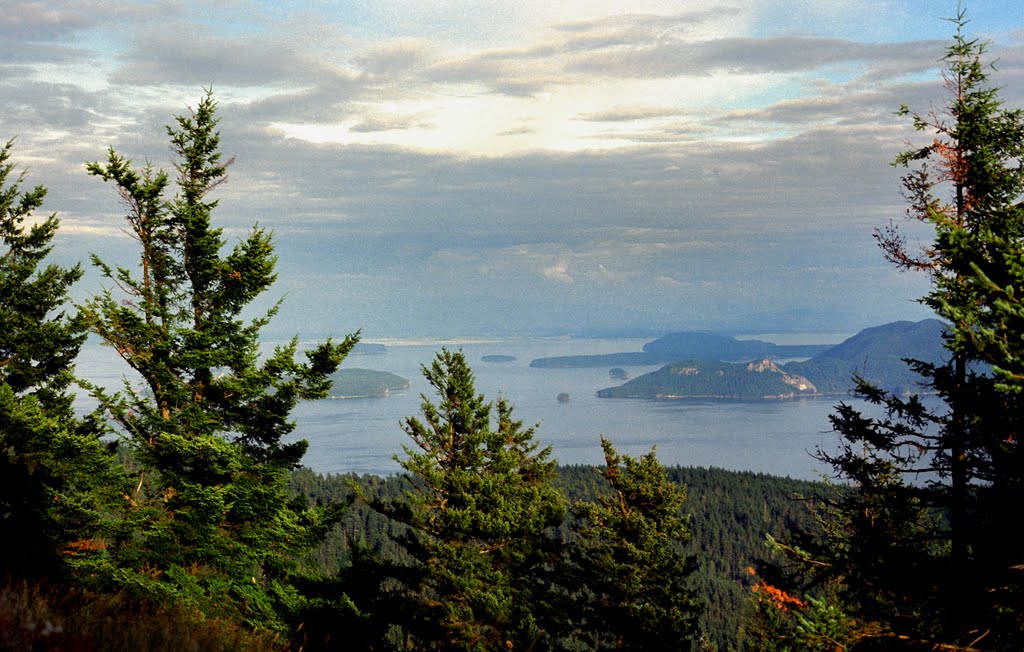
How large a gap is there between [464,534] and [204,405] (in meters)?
10.5

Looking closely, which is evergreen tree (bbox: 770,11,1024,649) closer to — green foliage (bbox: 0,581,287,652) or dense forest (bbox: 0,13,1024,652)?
dense forest (bbox: 0,13,1024,652)

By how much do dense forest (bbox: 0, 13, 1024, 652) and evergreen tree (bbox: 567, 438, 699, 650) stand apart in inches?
4.7

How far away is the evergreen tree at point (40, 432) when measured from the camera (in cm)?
1605

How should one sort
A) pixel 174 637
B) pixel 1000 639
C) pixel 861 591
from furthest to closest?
pixel 861 591
pixel 1000 639
pixel 174 637

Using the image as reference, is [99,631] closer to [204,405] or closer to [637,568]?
[204,405]

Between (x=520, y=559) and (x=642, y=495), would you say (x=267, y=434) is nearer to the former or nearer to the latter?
(x=520, y=559)

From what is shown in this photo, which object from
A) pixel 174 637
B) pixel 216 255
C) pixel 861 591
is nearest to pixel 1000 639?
pixel 861 591

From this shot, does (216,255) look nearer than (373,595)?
Yes

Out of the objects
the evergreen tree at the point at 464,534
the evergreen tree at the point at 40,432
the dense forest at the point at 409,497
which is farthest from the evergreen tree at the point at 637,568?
the evergreen tree at the point at 40,432

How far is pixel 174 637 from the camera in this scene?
25.1 ft

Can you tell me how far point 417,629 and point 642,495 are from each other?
1173 centimetres

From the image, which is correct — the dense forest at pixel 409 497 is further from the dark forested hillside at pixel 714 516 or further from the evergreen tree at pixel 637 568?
the dark forested hillside at pixel 714 516

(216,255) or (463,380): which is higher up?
(216,255)

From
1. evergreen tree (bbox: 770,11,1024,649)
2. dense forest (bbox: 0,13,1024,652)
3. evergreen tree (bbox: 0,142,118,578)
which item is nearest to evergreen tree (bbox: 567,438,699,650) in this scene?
dense forest (bbox: 0,13,1024,652)
